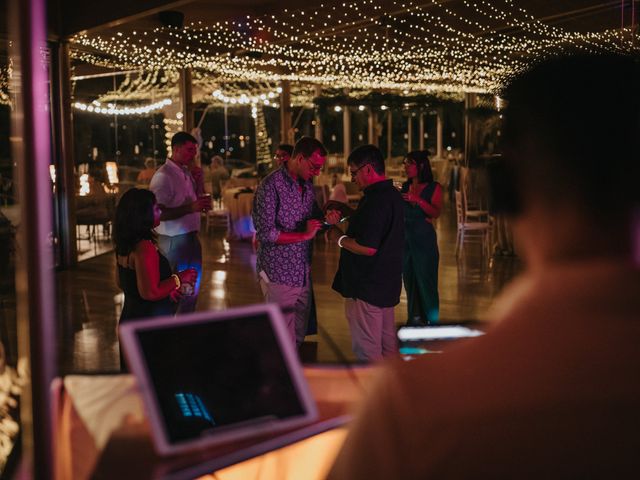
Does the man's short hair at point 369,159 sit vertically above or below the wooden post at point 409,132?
below

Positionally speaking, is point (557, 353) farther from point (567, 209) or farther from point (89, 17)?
point (89, 17)

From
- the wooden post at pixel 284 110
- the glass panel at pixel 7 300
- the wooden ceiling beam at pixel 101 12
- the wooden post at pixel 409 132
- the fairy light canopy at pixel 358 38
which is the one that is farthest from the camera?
the wooden post at pixel 409 132

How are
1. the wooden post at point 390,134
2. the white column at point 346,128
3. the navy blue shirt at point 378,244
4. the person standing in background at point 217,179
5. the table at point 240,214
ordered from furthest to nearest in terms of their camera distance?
the wooden post at point 390,134 → the white column at point 346,128 → the person standing in background at point 217,179 → the table at point 240,214 → the navy blue shirt at point 378,244

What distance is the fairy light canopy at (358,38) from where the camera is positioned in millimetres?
10492

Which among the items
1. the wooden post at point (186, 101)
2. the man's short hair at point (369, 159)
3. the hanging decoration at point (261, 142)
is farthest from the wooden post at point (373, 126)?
the man's short hair at point (369, 159)

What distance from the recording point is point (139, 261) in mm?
3586

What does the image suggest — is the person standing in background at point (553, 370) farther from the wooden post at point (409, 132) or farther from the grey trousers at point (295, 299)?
the wooden post at point (409, 132)

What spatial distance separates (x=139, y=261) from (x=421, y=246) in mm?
2723

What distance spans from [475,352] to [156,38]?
1104cm

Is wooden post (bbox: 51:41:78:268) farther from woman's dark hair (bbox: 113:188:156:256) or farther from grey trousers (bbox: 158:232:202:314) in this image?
woman's dark hair (bbox: 113:188:156:256)

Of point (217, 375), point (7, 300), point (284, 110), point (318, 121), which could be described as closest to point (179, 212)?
point (7, 300)

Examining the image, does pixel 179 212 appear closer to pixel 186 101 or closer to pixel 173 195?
pixel 173 195

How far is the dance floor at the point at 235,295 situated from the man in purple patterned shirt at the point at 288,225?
1.48ft

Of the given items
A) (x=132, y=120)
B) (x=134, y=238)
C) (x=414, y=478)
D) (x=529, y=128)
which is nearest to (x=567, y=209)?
(x=529, y=128)
